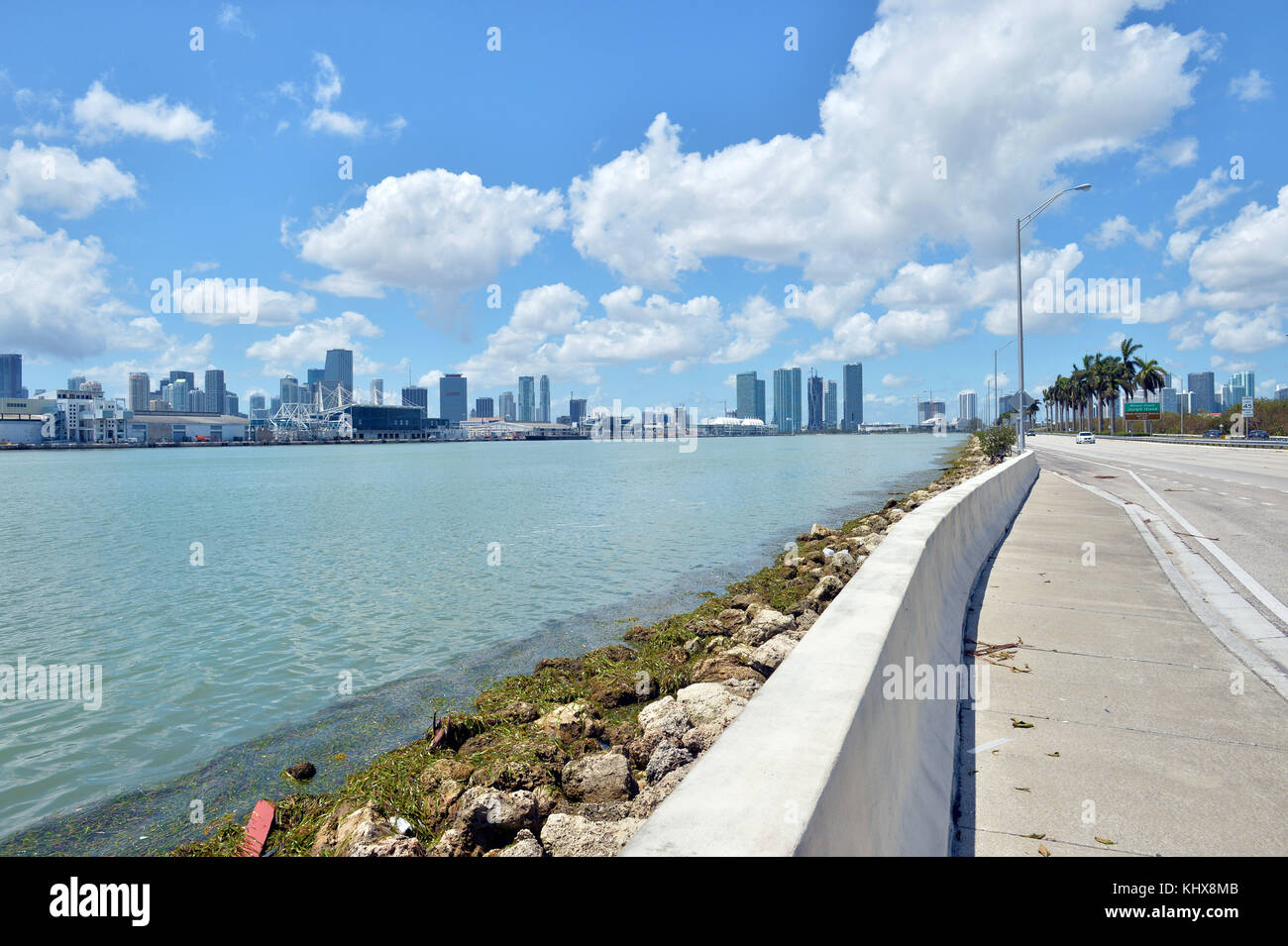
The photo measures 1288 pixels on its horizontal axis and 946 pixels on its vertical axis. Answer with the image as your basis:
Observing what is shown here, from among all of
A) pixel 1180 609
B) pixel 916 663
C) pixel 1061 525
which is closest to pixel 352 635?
pixel 916 663

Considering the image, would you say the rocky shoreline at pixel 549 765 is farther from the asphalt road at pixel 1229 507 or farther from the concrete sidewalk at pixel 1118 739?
the asphalt road at pixel 1229 507

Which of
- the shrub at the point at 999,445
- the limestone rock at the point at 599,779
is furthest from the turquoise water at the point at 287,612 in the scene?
the shrub at the point at 999,445

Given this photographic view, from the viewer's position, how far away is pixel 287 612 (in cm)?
1583

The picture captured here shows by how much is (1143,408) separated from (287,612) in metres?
124

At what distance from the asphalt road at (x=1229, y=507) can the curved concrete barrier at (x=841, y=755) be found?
561 centimetres

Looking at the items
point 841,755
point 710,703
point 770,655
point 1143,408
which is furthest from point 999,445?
point 1143,408

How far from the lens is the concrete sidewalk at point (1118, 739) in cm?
396

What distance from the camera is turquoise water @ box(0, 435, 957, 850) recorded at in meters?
9.00

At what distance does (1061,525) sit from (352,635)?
14.7m

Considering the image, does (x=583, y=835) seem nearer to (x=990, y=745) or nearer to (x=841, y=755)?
(x=841, y=755)

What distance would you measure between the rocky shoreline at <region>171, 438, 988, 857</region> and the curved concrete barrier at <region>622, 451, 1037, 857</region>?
1321 mm

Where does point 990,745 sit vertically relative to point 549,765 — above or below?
above

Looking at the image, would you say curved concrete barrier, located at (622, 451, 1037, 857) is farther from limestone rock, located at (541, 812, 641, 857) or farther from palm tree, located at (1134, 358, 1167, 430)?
palm tree, located at (1134, 358, 1167, 430)
